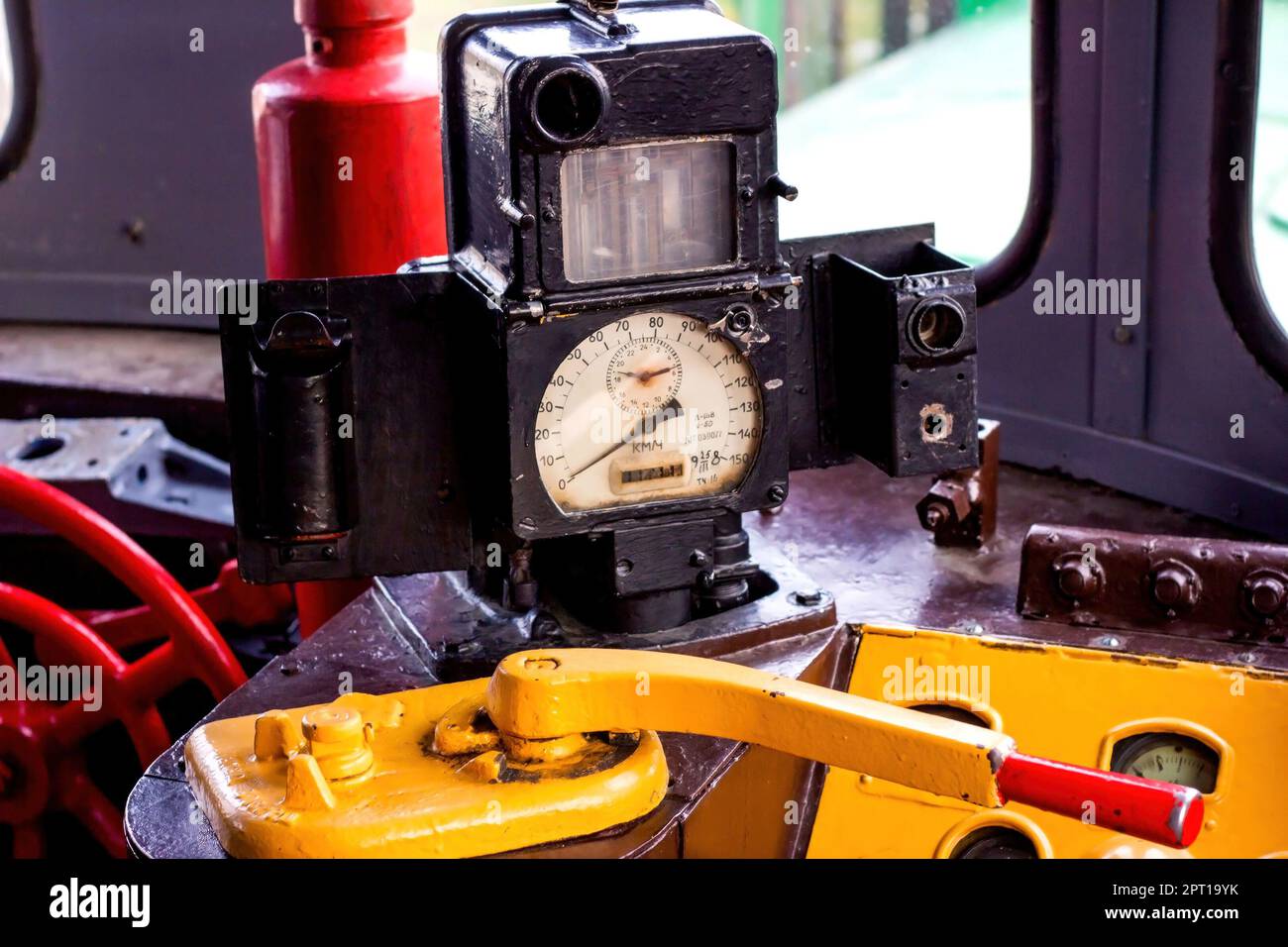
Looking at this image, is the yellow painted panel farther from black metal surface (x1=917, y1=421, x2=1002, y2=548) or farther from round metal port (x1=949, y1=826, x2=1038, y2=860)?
black metal surface (x1=917, y1=421, x2=1002, y2=548)

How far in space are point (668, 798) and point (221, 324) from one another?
2.28 ft

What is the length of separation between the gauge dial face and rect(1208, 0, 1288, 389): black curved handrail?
0.90 meters

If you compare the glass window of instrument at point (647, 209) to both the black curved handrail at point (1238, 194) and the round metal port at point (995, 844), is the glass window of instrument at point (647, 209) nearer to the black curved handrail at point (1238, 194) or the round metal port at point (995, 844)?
the round metal port at point (995, 844)

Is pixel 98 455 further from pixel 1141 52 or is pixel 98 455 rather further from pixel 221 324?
pixel 1141 52

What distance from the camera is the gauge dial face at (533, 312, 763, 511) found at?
78.9 inches

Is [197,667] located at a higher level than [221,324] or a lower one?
lower

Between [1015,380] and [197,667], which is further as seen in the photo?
[1015,380]

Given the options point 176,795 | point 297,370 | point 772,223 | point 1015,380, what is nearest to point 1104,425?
point 1015,380

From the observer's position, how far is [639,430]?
204cm

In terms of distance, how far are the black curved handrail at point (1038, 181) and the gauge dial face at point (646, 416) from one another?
→ 0.93 metres

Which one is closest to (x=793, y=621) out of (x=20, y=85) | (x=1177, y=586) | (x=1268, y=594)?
(x=1177, y=586)

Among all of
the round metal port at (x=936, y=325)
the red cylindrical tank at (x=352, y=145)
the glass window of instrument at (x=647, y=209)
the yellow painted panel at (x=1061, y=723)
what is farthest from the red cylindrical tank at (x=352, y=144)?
the yellow painted panel at (x=1061, y=723)

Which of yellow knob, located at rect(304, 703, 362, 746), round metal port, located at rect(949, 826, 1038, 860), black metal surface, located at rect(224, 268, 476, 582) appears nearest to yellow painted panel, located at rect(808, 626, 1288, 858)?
round metal port, located at rect(949, 826, 1038, 860)

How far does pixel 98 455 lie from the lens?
10.5ft
